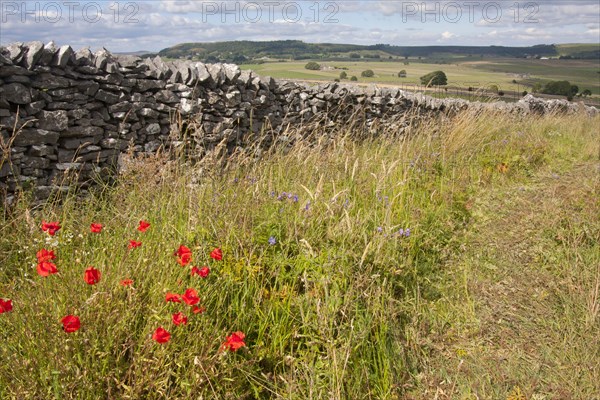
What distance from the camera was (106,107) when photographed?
5.79m

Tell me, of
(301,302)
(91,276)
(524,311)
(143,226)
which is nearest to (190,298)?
(91,276)

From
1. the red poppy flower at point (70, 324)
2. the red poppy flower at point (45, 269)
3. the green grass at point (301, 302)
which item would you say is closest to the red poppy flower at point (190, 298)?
the green grass at point (301, 302)

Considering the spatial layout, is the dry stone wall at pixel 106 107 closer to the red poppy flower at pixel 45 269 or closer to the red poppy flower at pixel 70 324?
the red poppy flower at pixel 45 269

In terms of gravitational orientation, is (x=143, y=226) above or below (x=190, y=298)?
above

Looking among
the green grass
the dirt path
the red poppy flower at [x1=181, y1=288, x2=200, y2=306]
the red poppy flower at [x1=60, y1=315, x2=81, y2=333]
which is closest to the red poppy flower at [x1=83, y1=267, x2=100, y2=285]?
the green grass

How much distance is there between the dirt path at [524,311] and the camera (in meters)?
2.86

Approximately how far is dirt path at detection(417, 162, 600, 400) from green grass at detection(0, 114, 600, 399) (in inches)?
0.6

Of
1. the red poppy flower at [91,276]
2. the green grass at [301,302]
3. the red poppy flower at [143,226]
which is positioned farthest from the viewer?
the red poppy flower at [143,226]

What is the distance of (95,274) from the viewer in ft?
7.07

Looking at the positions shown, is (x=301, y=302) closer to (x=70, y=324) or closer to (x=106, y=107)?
(x=70, y=324)

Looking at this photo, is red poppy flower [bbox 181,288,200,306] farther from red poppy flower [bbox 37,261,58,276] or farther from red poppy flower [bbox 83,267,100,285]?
red poppy flower [bbox 37,261,58,276]

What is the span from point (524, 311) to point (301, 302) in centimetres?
179

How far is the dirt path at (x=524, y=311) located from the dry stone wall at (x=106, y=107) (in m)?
2.62

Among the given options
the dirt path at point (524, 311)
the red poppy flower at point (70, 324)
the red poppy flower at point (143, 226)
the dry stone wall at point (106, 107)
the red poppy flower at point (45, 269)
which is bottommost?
the dirt path at point (524, 311)
